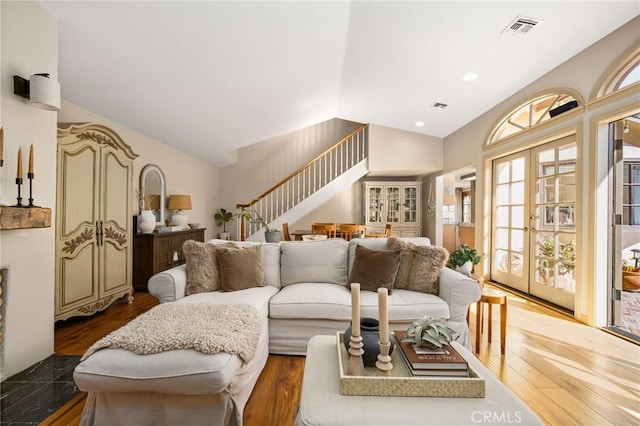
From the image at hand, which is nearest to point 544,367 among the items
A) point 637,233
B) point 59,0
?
point 637,233

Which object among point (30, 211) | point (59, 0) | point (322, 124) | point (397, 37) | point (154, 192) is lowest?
point (30, 211)

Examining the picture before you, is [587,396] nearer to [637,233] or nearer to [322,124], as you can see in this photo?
[637,233]

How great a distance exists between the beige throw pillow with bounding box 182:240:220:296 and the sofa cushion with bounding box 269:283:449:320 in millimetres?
557

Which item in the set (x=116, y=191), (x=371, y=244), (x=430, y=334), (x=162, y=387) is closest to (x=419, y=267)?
(x=371, y=244)

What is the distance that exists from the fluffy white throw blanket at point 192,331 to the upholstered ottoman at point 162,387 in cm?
3

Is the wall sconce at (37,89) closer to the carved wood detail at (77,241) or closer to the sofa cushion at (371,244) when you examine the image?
the carved wood detail at (77,241)

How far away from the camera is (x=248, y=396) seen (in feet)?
5.80

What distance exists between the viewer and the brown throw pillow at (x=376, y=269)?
2459 millimetres

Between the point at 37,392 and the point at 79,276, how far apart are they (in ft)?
4.39

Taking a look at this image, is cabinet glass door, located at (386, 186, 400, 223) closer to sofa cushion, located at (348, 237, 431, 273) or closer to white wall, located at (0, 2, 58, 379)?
sofa cushion, located at (348, 237, 431, 273)

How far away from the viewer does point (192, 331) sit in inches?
61.3

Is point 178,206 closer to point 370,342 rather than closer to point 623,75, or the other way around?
point 370,342

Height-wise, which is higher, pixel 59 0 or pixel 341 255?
pixel 59 0

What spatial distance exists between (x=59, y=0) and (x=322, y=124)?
6.06 metres
